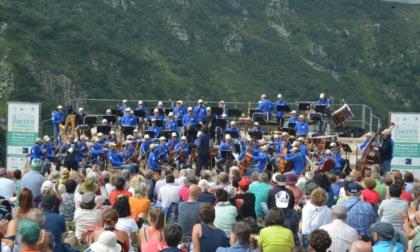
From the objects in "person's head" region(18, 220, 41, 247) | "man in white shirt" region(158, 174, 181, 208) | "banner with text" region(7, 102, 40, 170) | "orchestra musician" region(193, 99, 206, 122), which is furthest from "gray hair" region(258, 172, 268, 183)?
"orchestra musician" region(193, 99, 206, 122)

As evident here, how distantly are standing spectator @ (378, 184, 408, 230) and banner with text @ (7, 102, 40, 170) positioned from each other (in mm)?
13986

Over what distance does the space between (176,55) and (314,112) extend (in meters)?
55.4

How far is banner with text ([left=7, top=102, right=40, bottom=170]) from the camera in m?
25.0

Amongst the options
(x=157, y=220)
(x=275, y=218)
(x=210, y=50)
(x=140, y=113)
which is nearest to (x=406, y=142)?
(x=140, y=113)

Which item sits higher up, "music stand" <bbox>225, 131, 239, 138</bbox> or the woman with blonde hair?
"music stand" <bbox>225, 131, 239, 138</bbox>

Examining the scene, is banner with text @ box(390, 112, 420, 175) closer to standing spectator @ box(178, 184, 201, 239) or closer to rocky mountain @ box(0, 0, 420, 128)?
standing spectator @ box(178, 184, 201, 239)

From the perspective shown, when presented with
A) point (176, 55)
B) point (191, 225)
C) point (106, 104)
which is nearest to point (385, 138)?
point (191, 225)

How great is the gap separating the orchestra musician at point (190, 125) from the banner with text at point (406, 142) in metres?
6.13

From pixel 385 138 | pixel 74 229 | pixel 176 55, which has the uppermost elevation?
pixel 176 55

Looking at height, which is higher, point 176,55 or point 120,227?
point 176,55

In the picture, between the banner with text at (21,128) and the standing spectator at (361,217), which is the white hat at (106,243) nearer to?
the standing spectator at (361,217)

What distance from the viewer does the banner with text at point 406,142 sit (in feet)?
79.7

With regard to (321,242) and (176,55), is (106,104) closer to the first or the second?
(176,55)

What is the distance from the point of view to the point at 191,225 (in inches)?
503
